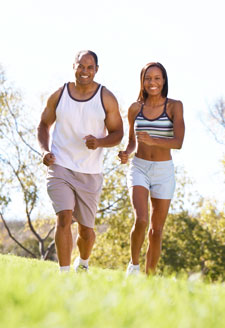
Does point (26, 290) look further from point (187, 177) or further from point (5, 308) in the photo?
point (187, 177)

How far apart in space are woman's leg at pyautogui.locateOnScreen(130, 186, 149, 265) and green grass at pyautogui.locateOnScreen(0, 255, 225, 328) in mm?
Result: 3167

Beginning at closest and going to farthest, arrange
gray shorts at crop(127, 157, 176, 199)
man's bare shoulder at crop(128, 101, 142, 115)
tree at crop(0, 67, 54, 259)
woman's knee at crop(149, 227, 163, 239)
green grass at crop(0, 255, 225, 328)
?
green grass at crop(0, 255, 225, 328)
gray shorts at crop(127, 157, 176, 199)
woman's knee at crop(149, 227, 163, 239)
man's bare shoulder at crop(128, 101, 142, 115)
tree at crop(0, 67, 54, 259)

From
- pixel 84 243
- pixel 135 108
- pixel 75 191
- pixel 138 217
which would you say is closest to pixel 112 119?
pixel 135 108

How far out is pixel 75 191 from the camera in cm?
707

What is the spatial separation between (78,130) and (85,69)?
727 mm

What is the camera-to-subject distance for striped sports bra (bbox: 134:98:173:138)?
23.6 feet

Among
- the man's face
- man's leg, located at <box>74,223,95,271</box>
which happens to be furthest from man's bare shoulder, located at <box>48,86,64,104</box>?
man's leg, located at <box>74,223,95,271</box>

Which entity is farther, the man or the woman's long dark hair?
the woman's long dark hair

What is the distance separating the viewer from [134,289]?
3.46 meters

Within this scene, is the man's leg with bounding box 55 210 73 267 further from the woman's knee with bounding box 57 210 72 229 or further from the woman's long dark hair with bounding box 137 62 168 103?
the woman's long dark hair with bounding box 137 62 168 103

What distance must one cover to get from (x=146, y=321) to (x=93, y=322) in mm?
234

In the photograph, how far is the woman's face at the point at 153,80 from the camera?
7.22m

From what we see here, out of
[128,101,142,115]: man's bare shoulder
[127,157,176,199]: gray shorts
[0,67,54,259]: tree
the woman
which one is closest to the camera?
the woman

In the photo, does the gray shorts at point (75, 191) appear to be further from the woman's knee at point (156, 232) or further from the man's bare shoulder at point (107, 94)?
the man's bare shoulder at point (107, 94)
